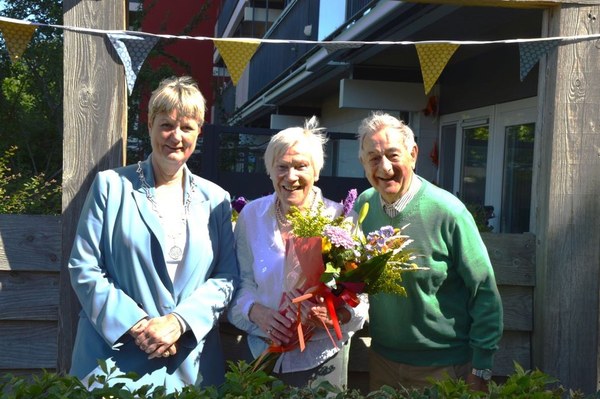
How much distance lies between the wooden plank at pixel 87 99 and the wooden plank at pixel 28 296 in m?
0.19

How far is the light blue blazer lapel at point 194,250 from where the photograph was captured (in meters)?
3.43

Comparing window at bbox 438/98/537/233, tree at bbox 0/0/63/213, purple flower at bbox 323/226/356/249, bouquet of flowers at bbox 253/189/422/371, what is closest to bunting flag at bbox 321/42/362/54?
bouquet of flowers at bbox 253/189/422/371

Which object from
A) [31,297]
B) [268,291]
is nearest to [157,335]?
[268,291]

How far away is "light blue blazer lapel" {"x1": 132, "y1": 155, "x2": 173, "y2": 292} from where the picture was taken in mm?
3389

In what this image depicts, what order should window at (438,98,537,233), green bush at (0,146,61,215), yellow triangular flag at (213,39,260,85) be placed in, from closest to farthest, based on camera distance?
yellow triangular flag at (213,39,260,85), green bush at (0,146,61,215), window at (438,98,537,233)

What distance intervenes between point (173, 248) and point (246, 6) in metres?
20.0

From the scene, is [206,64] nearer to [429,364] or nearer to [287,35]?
[287,35]

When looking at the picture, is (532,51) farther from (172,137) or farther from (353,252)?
(172,137)

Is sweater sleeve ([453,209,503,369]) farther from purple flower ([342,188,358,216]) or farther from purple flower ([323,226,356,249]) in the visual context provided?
purple flower ([323,226,356,249])

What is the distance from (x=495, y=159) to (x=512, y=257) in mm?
5026

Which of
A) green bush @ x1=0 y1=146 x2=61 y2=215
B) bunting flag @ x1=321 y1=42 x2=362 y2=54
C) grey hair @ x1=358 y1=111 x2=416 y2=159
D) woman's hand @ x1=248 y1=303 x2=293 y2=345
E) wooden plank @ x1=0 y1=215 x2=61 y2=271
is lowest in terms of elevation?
woman's hand @ x1=248 y1=303 x2=293 y2=345

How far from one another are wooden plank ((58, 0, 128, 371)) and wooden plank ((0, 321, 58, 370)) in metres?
0.21

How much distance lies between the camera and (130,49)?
4.02 metres

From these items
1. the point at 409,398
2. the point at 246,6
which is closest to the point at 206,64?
the point at 246,6
